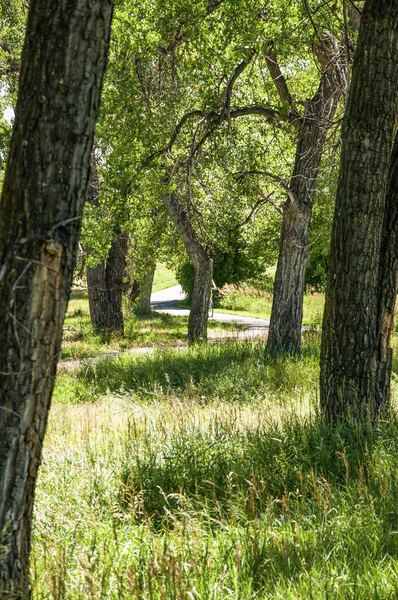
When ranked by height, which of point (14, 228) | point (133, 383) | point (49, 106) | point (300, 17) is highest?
point (300, 17)

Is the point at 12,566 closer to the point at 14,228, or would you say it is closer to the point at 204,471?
the point at 14,228

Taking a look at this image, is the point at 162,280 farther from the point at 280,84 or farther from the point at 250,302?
the point at 280,84

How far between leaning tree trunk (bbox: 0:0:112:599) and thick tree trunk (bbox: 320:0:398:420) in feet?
11.6

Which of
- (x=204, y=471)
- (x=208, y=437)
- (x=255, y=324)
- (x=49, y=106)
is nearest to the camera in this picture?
(x=49, y=106)

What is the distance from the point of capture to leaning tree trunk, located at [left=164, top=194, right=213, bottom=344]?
15664 millimetres

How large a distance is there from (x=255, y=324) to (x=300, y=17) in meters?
20.2

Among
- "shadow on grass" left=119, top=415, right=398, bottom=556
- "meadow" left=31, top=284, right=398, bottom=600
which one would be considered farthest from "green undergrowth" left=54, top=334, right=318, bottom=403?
"shadow on grass" left=119, top=415, right=398, bottom=556

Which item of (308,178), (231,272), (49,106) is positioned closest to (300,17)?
(308,178)

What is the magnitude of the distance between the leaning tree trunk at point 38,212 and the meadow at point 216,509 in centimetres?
59

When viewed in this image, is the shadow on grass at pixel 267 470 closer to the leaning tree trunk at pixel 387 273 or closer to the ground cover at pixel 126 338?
the leaning tree trunk at pixel 387 273

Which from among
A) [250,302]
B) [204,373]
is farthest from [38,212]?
[250,302]

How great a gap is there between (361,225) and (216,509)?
3169 mm

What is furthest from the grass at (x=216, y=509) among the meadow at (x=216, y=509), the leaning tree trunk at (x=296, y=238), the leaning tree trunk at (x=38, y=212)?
the leaning tree trunk at (x=296, y=238)

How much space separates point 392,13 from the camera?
18.3 ft
